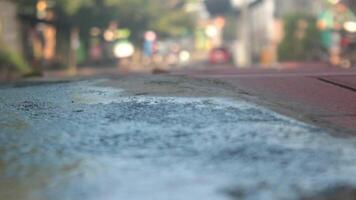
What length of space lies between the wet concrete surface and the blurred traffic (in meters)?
14.3

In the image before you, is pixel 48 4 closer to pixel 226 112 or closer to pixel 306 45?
pixel 306 45

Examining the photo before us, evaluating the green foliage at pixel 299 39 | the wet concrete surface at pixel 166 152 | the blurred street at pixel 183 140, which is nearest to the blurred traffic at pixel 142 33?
the green foliage at pixel 299 39


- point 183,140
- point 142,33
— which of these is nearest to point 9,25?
point 142,33

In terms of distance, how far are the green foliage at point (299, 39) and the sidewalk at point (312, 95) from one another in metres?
23.5

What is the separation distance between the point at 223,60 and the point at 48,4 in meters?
12.6

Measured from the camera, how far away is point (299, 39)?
30.0 m

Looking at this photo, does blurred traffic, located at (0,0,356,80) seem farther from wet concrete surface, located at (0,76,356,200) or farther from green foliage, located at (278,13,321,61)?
wet concrete surface, located at (0,76,356,200)

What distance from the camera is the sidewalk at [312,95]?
385cm

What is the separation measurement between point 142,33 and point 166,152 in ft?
139

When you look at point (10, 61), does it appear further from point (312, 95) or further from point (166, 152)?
point (166, 152)

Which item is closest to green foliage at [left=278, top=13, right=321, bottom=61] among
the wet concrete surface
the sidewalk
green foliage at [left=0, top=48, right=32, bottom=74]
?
green foliage at [left=0, top=48, right=32, bottom=74]

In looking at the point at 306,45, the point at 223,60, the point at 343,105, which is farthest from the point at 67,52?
the point at 343,105

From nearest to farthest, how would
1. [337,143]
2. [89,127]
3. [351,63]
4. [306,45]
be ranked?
[337,143] < [89,127] < [351,63] < [306,45]

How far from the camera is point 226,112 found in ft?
11.6
